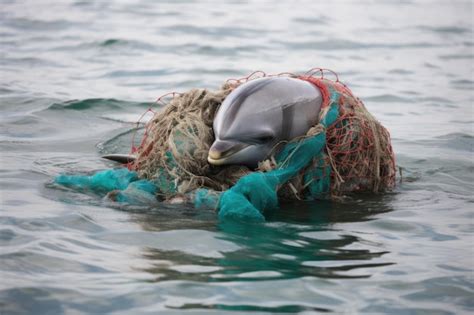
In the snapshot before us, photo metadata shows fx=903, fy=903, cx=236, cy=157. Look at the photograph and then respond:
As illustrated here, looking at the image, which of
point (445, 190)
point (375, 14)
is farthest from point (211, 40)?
point (445, 190)

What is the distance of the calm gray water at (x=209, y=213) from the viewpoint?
5445 mm

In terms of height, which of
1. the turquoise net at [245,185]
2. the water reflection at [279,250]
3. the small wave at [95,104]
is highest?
the small wave at [95,104]

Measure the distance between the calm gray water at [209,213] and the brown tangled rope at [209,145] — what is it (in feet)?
0.72

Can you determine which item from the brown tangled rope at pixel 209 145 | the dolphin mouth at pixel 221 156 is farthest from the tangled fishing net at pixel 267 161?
the dolphin mouth at pixel 221 156

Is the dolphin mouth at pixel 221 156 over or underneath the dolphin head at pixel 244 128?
underneath

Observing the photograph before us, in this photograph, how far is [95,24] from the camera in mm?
20141

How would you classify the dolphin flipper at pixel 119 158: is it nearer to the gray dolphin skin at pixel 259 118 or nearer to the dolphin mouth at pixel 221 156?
the gray dolphin skin at pixel 259 118

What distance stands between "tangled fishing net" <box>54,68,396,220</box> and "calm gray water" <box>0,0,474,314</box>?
170 mm

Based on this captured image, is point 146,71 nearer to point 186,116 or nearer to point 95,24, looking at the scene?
point 95,24

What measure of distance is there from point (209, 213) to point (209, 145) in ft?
2.34

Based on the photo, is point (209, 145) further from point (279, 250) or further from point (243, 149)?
point (279, 250)

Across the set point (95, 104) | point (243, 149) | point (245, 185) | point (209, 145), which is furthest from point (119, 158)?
point (95, 104)

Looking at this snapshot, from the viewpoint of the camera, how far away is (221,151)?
7000 millimetres

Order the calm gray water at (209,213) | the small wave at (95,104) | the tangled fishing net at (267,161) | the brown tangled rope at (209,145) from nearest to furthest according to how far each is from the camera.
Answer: the calm gray water at (209,213)
the tangled fishing net at (267,161)
the brown tangled rope at (209,145)
the small wave at (95,104)
